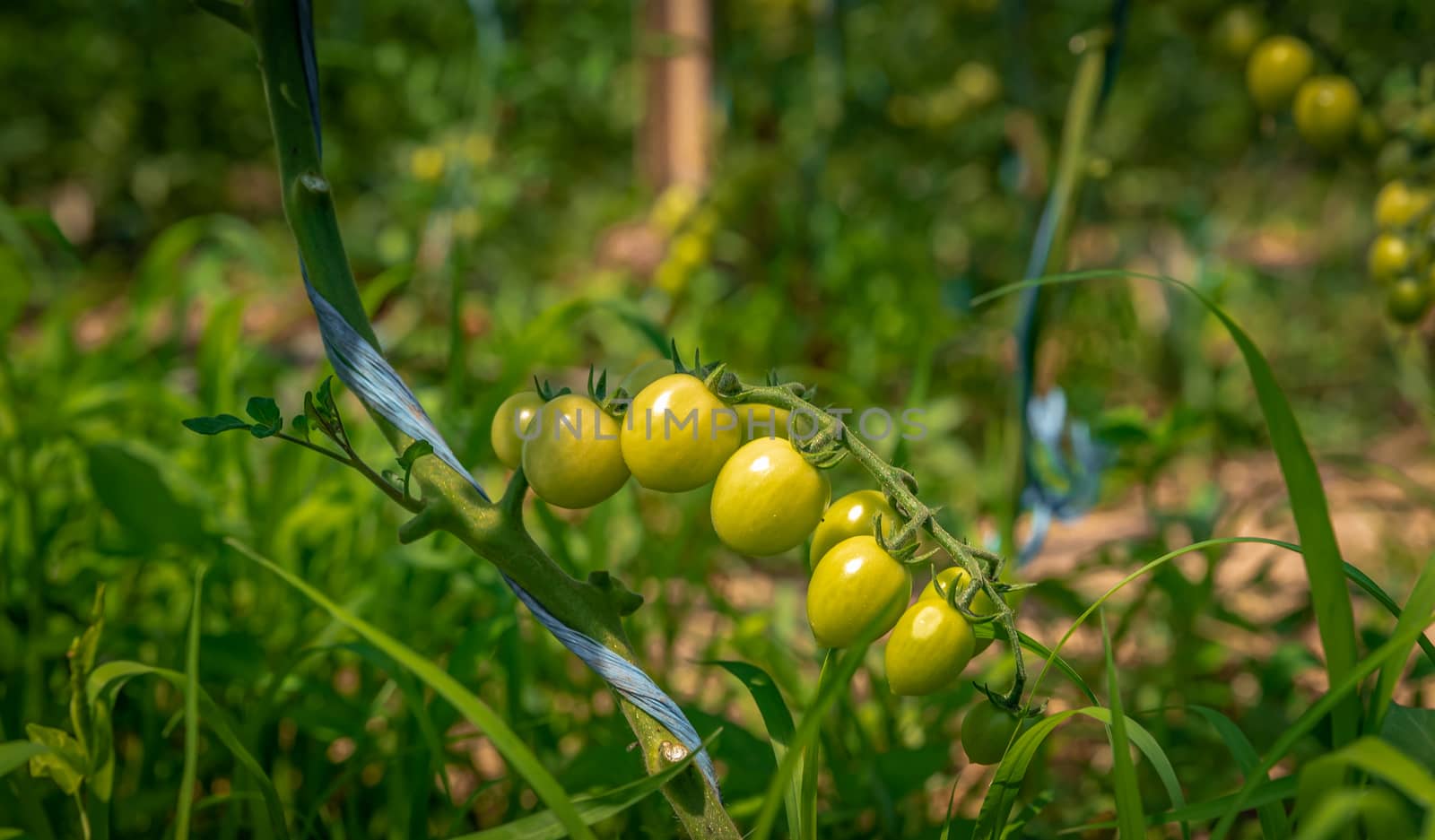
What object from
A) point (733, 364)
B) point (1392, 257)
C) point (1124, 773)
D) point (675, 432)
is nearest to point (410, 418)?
point (675, 432)

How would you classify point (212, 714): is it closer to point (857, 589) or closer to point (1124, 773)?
point (857, 589)

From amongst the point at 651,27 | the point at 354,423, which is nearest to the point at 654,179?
the point at 651,27

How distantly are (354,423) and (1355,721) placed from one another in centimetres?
130

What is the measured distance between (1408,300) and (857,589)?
0.83m

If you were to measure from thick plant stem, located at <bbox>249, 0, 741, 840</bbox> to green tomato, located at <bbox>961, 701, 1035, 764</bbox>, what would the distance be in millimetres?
146

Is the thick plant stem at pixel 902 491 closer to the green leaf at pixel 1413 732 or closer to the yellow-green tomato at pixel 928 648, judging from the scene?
the yellow-green tomato at pixel 928 648

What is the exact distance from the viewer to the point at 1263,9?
1117 millimetres

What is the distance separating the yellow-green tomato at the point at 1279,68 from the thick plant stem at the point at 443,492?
36.1 inches

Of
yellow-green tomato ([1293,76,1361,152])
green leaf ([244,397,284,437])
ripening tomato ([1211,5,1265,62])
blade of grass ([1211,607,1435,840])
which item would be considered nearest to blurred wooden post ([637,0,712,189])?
ripening tomato ([1211,5,1265,62])

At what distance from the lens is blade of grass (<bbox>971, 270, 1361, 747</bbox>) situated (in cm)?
51

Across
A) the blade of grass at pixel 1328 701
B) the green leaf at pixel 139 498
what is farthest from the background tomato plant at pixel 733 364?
the blade of grass at pixel 1328 701

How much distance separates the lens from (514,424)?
0.59 metres

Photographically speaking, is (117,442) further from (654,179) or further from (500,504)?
(654,179)

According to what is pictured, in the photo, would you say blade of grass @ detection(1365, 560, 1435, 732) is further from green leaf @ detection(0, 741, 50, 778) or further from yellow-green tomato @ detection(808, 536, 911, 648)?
green leaf @ detection(0, 741, 50, 778)
